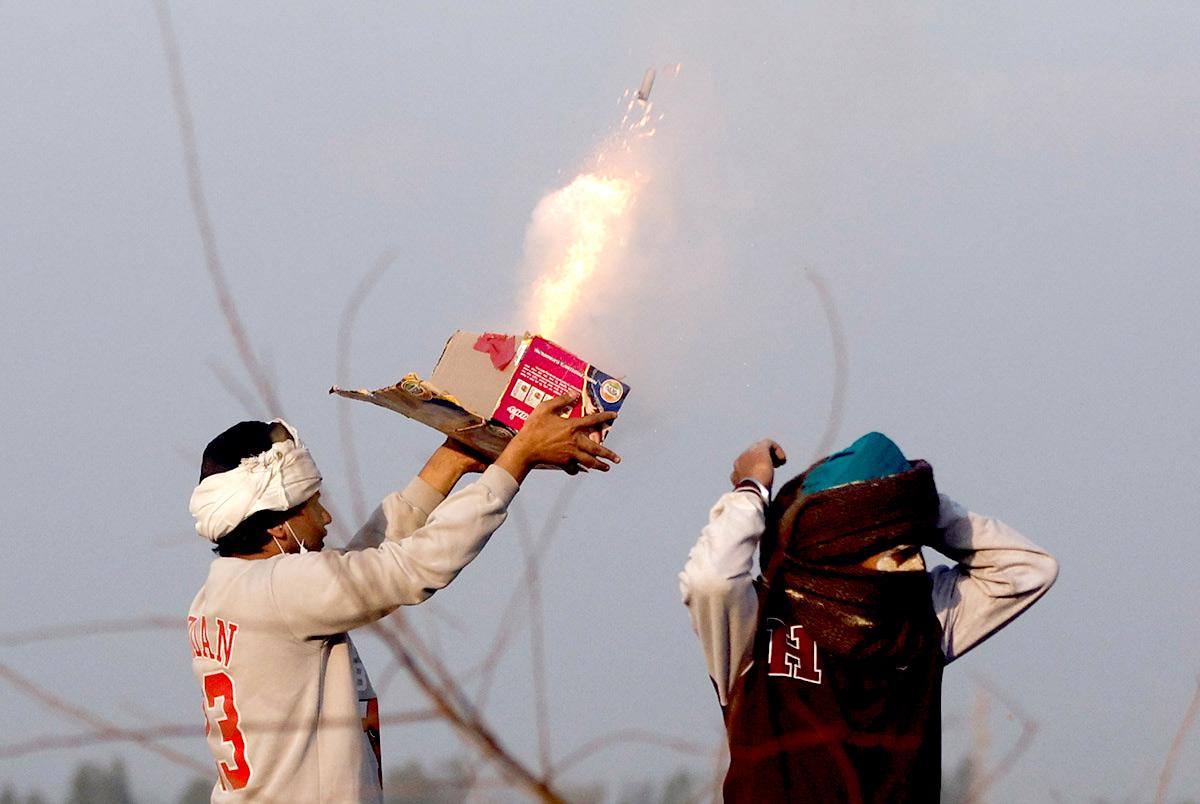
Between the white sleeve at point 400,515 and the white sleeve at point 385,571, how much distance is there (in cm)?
62

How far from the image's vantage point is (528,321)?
3834mm

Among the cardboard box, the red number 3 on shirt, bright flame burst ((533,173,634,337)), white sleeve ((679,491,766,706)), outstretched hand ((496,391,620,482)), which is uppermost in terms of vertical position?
bright flame burst ((533,173,634,337))

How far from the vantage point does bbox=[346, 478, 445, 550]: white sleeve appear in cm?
398

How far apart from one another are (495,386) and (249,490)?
0.66 m

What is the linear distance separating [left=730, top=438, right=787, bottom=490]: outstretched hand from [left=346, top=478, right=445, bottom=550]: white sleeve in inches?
34.9

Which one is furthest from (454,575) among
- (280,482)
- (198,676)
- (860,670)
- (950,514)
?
(950,514)

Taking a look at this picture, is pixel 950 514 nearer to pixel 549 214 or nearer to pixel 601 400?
pixel 601 400

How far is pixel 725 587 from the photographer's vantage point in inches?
125

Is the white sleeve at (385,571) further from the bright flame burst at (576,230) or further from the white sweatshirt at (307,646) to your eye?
the bright flame burst at (576,230)

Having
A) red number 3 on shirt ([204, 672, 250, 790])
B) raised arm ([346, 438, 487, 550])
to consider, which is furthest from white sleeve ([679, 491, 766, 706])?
red number 3 on shirt ([204, 672, 250, 790])

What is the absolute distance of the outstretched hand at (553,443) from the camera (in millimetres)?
3467

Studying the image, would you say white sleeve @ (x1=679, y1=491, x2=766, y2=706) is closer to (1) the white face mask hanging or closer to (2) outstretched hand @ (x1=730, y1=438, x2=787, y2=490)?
(2) outstretched hand @ (x1=730, y1=438, x2=787, y2=490)

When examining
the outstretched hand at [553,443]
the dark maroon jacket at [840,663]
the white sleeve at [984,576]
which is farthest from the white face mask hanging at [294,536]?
the white sleeve at [984,576]

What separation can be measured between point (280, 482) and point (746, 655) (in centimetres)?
120
